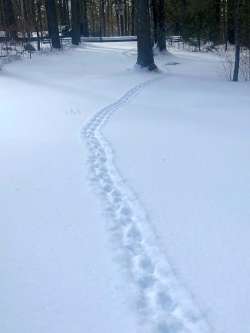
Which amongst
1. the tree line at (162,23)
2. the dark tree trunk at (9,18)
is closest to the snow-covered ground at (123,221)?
the tree line at (162,23)

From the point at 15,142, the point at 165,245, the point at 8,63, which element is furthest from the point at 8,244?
the point at 8,63

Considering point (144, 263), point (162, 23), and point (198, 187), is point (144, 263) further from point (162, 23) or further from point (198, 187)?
point (162, 23)

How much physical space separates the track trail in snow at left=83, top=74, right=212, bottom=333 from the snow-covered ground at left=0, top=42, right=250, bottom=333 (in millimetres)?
10

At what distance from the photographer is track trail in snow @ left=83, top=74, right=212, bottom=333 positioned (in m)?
3.07

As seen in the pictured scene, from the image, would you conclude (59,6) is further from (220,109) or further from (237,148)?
(237,148)

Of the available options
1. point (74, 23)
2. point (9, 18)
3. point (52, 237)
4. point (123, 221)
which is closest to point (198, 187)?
point (123, 221)

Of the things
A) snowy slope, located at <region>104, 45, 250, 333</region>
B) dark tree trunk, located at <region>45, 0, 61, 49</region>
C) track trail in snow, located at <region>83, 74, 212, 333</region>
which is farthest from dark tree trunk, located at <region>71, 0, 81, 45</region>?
track trail in snow, located at <region>83, 74, 212, 333</region>

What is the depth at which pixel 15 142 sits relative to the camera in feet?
24.4

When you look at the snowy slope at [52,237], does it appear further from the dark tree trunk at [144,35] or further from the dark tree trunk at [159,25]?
the dark tree trunk at [159,25]

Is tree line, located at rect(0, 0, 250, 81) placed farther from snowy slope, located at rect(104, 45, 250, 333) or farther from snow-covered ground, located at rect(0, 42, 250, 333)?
snow-covered ground, located at rect(0, 42, 250, 333)

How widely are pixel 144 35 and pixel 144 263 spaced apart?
15.7m

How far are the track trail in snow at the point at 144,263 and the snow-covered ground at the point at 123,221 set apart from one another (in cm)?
1

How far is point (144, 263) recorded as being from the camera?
12.4 ft

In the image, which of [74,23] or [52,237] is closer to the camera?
[52,237]
